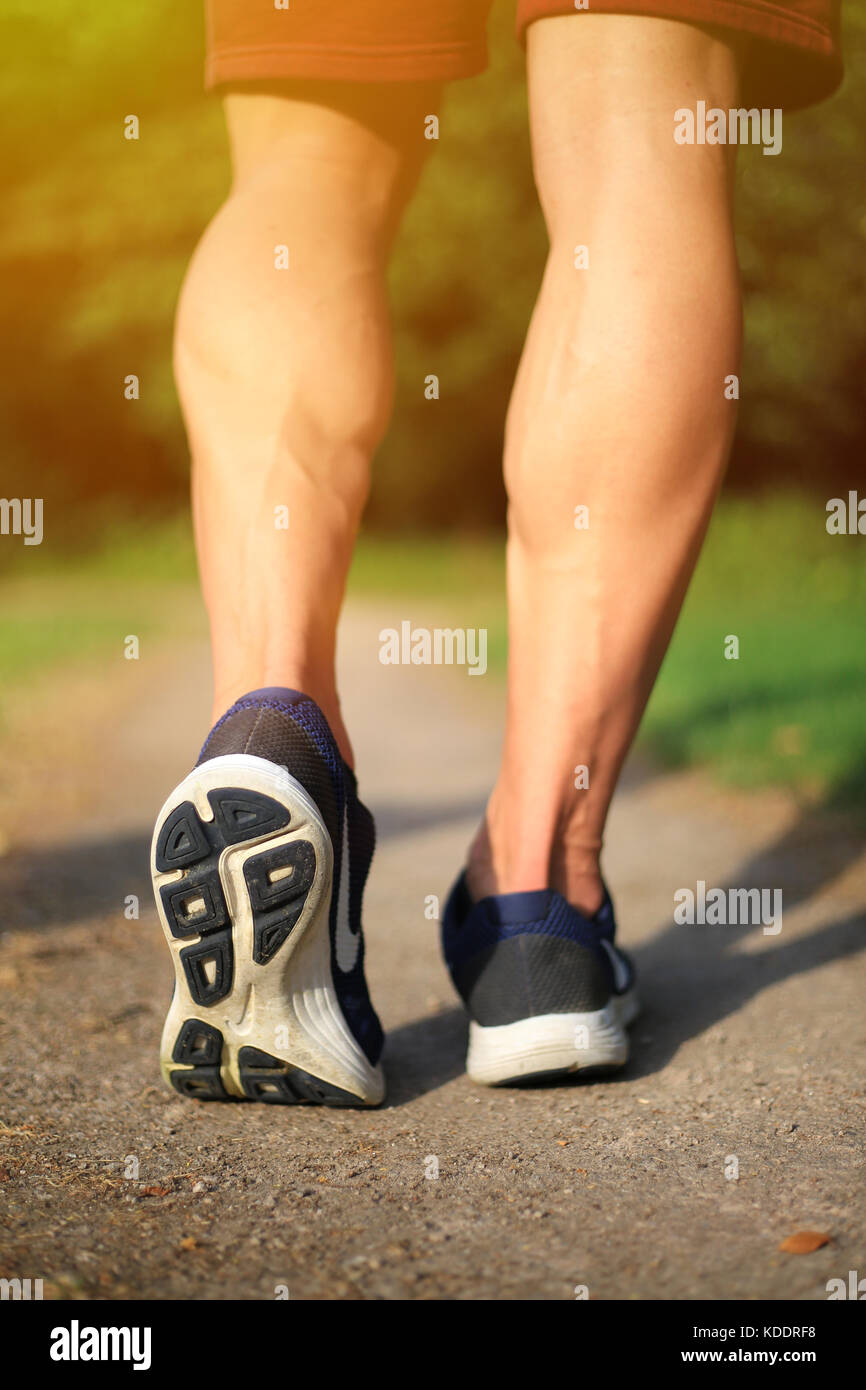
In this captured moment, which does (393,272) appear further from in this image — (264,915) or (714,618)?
(264,915)

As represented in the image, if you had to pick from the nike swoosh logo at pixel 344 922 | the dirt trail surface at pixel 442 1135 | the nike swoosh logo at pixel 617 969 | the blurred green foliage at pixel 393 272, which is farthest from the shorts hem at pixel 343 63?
the blurred green foliage at pixel 393 272

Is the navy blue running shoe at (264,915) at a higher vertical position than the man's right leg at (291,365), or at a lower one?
lower

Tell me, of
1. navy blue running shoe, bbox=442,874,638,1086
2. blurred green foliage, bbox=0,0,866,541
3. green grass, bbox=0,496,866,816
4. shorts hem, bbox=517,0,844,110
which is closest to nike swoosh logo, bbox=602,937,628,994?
navy blue running shoe, bbox=442,874,638,1086

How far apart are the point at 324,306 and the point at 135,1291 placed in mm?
895

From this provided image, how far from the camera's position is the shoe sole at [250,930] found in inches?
38.7

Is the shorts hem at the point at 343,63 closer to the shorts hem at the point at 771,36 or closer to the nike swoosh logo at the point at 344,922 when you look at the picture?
the shorts hem at the point at 771,36

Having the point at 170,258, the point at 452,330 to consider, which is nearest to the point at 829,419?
the point at 452,330

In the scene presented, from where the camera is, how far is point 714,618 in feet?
19.6

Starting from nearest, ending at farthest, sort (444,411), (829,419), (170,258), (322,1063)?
(322,1063) → (829,419) → (170,258) → (444,411)

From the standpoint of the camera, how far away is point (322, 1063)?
104cm

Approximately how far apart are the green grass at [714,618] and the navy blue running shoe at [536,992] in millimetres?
1451

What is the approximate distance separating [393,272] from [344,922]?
13410 millimetres

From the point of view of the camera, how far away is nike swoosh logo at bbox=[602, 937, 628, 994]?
124 cm
